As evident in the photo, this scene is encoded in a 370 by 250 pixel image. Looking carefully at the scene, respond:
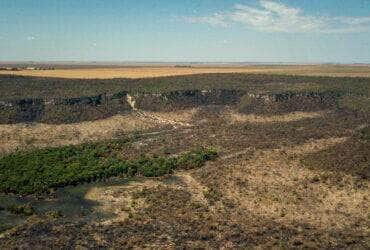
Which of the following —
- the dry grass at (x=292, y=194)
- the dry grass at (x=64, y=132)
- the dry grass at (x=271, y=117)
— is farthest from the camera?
the dry grass at (x=271, y=117)

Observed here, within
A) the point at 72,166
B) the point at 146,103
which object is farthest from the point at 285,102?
the point at 72,166

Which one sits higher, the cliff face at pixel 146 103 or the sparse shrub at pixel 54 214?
the cliff face at pixel 146 103

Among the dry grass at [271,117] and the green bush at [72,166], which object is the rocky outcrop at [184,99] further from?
the green bush at [72,166]

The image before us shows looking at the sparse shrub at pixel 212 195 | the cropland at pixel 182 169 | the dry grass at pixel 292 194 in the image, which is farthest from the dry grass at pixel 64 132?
the sparse shrub at pixel 212 195

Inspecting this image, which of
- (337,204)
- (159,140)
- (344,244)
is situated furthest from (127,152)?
(344,244)

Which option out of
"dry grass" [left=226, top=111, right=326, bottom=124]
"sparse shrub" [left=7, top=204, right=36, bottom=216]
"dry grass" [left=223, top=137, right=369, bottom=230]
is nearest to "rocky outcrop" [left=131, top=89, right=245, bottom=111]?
"dry grass" [left=226, top=111, right=326, bottom=124]

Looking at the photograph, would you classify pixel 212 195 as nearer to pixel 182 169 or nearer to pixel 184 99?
pixel 182 169

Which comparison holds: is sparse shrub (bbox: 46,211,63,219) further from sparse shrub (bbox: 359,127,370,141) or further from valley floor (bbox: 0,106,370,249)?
sparse shrub (bbox: 359,127,370,141)
